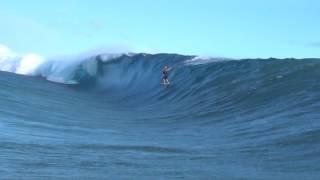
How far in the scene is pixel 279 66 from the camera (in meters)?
29.8

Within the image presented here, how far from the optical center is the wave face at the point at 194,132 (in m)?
10.6

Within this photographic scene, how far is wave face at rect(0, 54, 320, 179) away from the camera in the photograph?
10594 mm

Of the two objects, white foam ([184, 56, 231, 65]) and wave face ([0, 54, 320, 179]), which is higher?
white foam ([184, 56, 231, 65])

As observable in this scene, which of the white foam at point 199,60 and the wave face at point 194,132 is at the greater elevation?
the white foam at point 199,60

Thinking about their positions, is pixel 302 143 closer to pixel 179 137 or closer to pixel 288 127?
pixel 288 127

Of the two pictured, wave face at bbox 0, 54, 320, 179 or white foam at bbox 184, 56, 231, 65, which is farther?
white foam at bbox 184, 56, 231, 65

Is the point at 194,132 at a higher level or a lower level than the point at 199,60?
lower

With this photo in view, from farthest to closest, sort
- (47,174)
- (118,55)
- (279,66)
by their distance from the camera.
→ (118,55)
(279,66)
(47,174)

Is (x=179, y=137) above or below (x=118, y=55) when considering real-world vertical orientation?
below

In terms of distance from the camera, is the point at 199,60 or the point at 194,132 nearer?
the point at 194,132

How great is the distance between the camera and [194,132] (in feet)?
55.2

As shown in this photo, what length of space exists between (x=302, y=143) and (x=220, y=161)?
81.0 inches

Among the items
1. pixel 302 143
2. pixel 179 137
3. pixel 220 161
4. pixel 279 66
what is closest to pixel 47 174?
pixel 220 161

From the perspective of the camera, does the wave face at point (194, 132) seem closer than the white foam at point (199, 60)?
Yes
